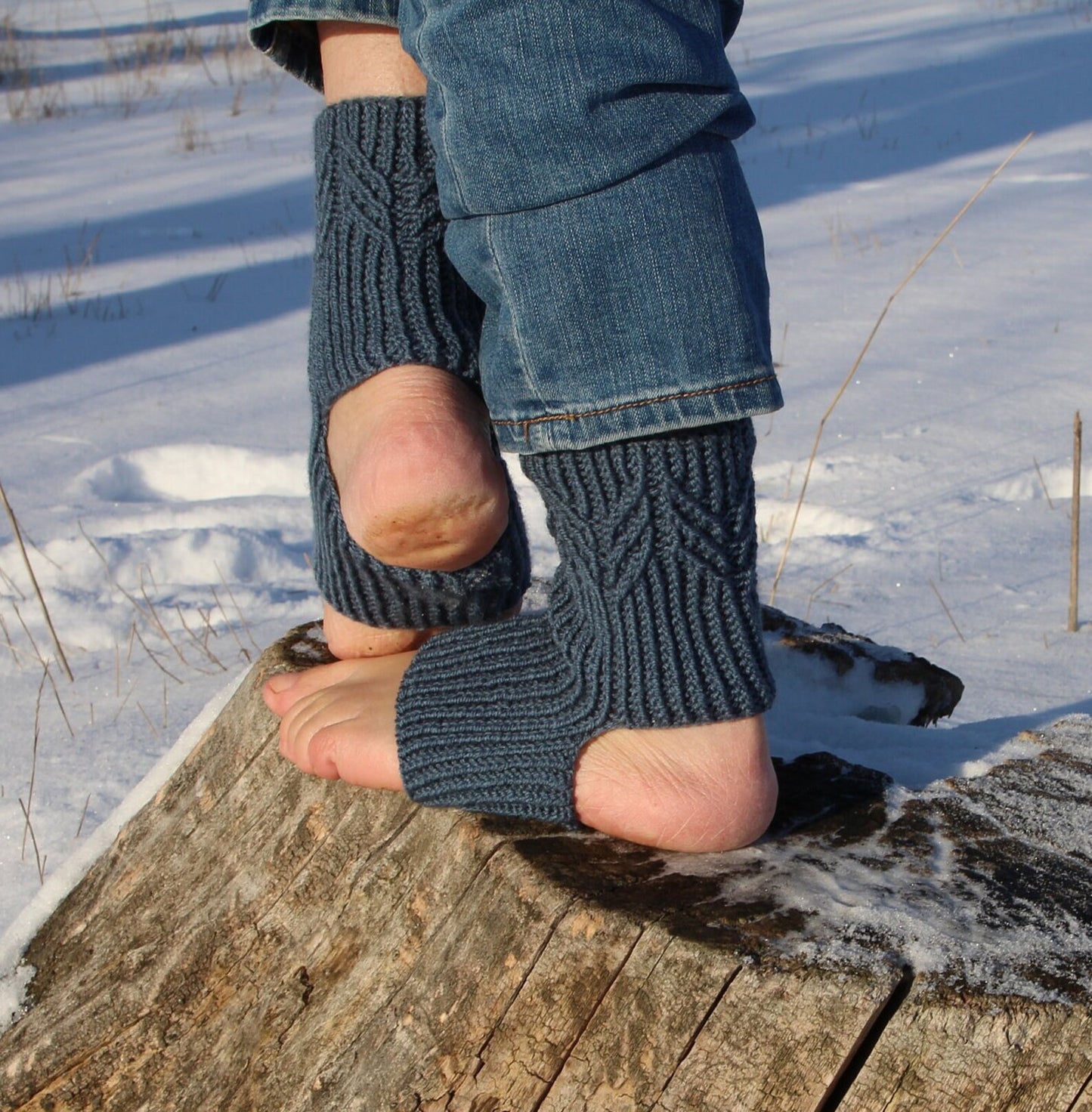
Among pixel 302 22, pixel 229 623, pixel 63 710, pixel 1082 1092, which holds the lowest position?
pixel 229 623

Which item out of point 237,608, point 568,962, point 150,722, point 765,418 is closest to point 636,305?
point 568,962

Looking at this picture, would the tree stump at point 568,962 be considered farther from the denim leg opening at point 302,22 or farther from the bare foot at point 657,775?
the denim leg opening at point 302,22

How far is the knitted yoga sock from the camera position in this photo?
3.90 feet

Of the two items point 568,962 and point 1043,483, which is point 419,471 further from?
point 1043,483

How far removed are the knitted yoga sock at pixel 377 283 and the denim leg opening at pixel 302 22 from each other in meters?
0.07

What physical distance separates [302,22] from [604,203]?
0.46 meters

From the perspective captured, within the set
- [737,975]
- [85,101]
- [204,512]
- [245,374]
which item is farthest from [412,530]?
[85,101]

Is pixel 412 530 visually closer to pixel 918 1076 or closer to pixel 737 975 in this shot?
pixel 737 975

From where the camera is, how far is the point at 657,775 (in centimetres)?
105

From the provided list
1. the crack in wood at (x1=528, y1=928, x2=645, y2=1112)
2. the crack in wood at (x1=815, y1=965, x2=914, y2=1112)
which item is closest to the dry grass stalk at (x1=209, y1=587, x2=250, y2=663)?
the crack in wood at (x1=528, y1=928, x2=645, y2=1112)

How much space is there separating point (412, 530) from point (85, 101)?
804 cm

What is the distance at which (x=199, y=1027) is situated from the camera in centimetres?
115

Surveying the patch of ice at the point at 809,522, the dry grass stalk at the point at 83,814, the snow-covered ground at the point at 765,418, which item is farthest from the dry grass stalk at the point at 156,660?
the patch of ice at the point at 809,522

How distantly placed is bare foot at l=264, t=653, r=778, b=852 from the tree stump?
0.02 meters
